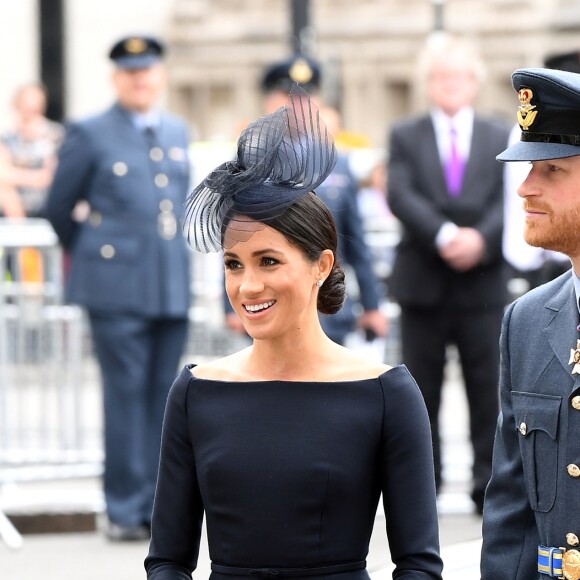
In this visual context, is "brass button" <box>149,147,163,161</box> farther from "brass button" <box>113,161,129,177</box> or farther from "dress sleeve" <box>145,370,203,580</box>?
"dress sleeve" <box>145,370,203,580</box>

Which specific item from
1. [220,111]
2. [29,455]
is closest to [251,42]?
[220,111]

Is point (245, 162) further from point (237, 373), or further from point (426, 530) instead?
point (426, 530)

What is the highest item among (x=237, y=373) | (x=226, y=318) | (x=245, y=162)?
(x=245, y=162)

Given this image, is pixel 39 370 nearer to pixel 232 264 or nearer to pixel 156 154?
pixel 156 154

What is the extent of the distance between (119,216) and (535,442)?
446 cm

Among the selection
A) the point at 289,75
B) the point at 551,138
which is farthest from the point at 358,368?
the point at 289,75

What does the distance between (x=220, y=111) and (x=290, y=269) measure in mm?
27236

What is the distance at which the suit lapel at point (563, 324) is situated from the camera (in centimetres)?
361

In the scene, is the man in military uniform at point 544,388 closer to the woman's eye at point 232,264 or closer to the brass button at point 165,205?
the woman's eye at point 232,264

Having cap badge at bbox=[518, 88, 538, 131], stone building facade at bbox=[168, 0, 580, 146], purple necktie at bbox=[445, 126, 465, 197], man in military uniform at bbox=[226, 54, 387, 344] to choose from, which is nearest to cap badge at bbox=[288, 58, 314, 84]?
man in military uniform at bbox=[226, 54, 387, 344]

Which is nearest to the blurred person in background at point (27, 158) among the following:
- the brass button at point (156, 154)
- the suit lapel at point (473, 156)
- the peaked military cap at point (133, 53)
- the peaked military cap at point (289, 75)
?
the peaked military cap at point (289, 75)

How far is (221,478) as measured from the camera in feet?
11.4

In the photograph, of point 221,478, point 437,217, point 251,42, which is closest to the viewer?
point 221,478

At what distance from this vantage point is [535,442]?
3.59 meters
